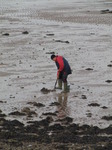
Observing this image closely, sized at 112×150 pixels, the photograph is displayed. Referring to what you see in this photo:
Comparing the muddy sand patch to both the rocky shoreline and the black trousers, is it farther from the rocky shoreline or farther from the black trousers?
the black trousers

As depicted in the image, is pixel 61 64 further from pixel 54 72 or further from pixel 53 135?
pixel 53 135

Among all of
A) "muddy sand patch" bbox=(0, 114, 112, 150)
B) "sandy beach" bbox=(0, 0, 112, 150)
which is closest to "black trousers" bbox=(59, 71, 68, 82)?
"sandy beach" bbox=(0, 0, 112, 150)

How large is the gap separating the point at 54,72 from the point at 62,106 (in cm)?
480

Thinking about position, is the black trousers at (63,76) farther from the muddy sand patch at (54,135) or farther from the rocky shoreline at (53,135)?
the muddy sand patch at (54,135)

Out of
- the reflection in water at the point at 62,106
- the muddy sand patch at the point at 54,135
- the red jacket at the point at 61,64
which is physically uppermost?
the red jacket at the point at 61,64

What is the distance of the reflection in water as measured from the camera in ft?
45.7

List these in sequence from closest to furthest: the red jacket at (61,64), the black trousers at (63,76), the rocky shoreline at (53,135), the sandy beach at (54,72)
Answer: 1. the rocky shoreline at (53,135)
2. the sandy beach at (54,72)
3. the red jacket at (61,64)
4. the black trousers at (63,76)

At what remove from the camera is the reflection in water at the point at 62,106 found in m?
13.9

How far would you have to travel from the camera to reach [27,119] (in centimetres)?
1340

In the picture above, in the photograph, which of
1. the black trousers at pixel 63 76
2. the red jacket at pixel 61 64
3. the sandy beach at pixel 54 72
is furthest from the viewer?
the black trousers at pixel 63 76

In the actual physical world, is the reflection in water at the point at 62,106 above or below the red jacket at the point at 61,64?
below

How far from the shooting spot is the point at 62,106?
15016mm

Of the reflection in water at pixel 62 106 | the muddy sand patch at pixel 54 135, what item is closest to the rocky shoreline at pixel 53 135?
the muddy sand patch at pixel 54 135

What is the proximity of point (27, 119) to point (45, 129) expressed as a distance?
4.39 ft
